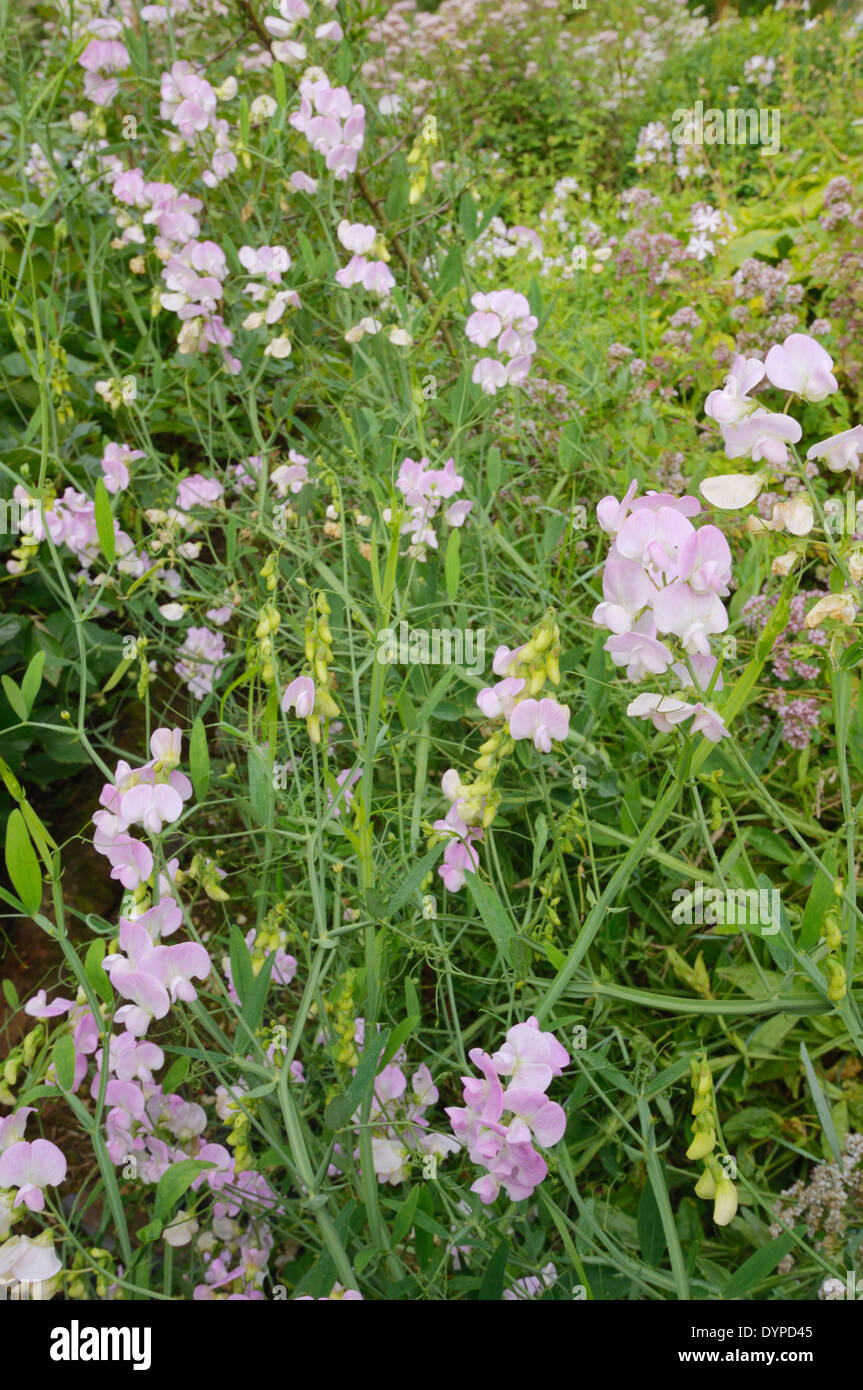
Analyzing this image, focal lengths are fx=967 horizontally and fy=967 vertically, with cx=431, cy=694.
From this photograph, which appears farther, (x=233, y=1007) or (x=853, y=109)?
(x=853, y=109)

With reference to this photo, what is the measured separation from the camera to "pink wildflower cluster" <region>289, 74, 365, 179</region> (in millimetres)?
1452

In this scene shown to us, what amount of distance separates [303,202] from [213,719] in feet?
3.14

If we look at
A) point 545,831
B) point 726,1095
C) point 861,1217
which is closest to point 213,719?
point 545,831

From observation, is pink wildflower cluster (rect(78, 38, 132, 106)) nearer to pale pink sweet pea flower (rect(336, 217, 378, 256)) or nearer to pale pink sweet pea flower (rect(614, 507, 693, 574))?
pale pink sweet pea flower (rect(336, 217, 378, 256))

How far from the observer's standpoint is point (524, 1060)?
74 cm

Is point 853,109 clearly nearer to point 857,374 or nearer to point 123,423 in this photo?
point 857,374

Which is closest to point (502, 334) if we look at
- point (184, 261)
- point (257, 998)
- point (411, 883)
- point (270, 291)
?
point (270, 291)

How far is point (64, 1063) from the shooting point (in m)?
0.76

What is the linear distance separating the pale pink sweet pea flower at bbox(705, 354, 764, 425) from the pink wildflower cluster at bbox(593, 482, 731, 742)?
7 cm

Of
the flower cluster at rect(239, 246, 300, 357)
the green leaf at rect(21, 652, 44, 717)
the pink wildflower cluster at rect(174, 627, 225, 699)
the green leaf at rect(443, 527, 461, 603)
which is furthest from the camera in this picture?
the pink wildflower cluster at rect(174, 627, 225, 699)

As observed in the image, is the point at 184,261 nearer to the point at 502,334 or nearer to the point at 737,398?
the point at 502,334

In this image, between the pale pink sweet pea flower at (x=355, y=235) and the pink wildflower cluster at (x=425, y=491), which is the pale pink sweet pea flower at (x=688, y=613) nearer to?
the pink wildflower cluster at (x=425, y=491)

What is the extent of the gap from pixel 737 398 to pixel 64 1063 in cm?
74

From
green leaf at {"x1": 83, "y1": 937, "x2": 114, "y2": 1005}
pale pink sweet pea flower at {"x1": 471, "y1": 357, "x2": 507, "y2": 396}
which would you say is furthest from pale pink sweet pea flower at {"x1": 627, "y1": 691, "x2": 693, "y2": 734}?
pale pink sweet pea flower at {"x1": 471, "y1": 357, "x2": 507, "y2": 396}
